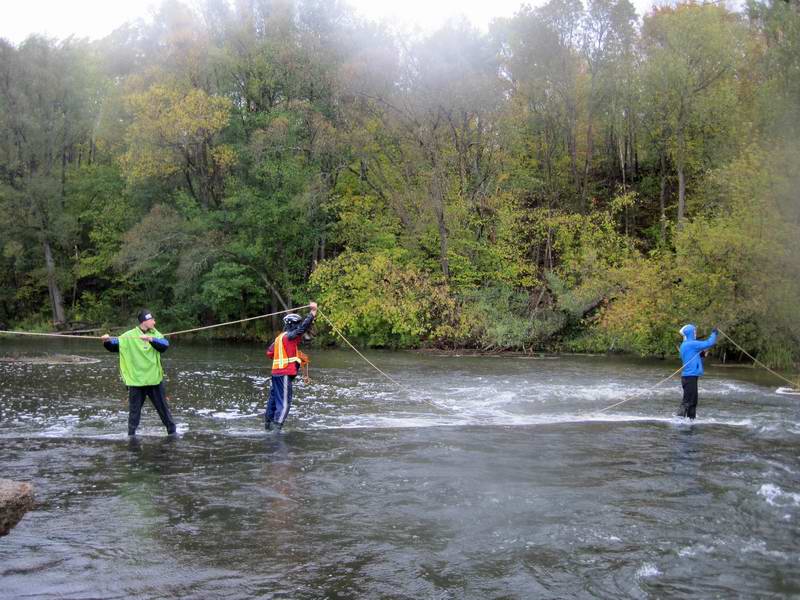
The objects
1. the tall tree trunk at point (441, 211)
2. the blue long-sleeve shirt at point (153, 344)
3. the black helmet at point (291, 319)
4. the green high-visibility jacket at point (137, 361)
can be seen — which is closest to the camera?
the blue long-sleeve shirt at point (153, 344)

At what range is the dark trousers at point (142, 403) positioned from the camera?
1247 centimetres

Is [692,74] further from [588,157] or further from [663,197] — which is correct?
[588,157]

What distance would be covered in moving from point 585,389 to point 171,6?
35.6m

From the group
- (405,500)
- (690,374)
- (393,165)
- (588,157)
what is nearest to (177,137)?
(393,165)

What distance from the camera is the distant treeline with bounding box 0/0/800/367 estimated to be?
3359 centimetres

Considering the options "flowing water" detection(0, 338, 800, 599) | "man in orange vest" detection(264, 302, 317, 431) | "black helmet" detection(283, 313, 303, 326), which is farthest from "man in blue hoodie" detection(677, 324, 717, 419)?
"black helmet" detection(283, 313, 303, 326)

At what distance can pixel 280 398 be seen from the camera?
13203mm

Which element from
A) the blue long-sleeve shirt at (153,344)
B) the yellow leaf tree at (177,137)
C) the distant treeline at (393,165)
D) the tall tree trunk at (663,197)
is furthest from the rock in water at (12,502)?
the yellow leaf tree at (177,137)

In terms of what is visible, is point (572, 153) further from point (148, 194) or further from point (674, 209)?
point (148, 194)

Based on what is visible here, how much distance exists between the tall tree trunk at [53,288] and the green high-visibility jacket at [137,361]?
35.1 metres

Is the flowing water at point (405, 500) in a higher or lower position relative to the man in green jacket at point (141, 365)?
lower

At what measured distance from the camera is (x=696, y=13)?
107 ft

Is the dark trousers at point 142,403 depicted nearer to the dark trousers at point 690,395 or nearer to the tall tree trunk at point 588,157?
the dark trousers at point 690,395

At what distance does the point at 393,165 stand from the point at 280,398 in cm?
2695
